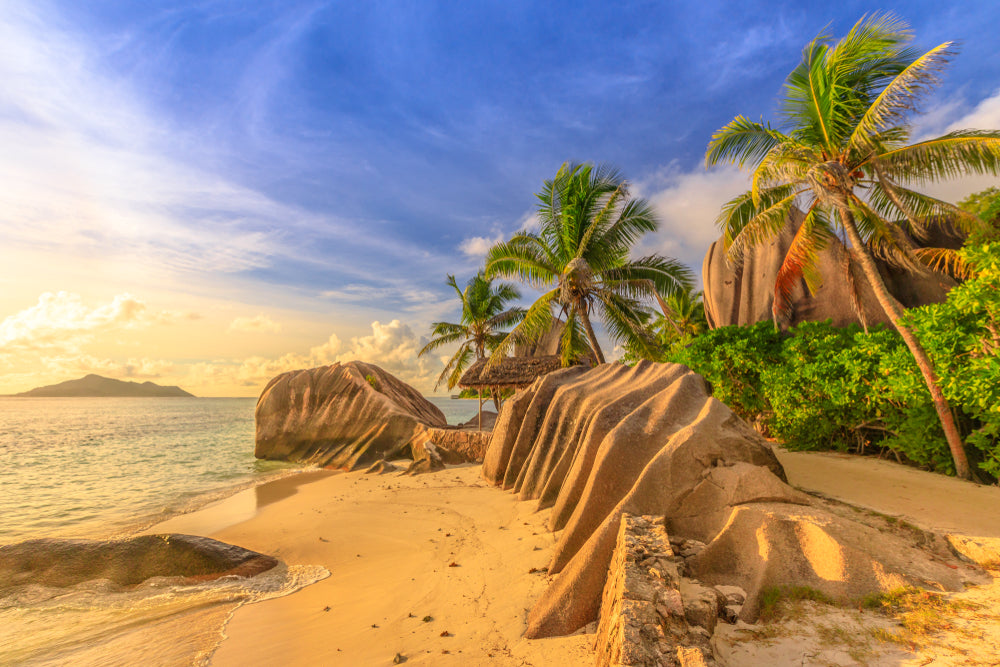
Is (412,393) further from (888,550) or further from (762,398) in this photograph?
(888,550)

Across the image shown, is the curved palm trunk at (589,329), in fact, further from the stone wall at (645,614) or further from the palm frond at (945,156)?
the stone wall at (645,614)

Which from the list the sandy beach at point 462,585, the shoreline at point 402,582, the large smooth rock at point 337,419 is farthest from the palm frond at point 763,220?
the large smooth rock at point 337,419

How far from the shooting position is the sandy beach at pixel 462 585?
292 cm

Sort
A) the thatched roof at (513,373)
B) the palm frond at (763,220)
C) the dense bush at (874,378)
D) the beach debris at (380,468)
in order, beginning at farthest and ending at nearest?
the thatched roof at (513,373) → the beach debris at (380,468) → the palm frond at (763,220) → the dense bush at (874,378)

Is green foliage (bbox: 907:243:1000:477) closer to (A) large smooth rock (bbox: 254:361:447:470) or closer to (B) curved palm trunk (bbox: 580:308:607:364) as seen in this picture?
(B) curved palm trunk (bbox: 580:308:607:364)

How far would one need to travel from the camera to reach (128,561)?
6.16 m

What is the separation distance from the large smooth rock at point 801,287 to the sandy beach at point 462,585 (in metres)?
8.56

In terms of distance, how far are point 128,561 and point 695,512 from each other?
25.1 ft

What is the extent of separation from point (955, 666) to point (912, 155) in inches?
415

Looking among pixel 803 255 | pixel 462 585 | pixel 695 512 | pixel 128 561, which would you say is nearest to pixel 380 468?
pixel 128 561

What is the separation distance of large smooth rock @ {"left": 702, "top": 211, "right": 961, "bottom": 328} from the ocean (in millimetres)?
14393

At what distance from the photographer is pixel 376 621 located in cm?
444

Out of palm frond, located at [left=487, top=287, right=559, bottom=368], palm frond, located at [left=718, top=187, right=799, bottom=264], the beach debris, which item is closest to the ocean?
the beach debris

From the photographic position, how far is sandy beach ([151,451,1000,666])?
2.92m
